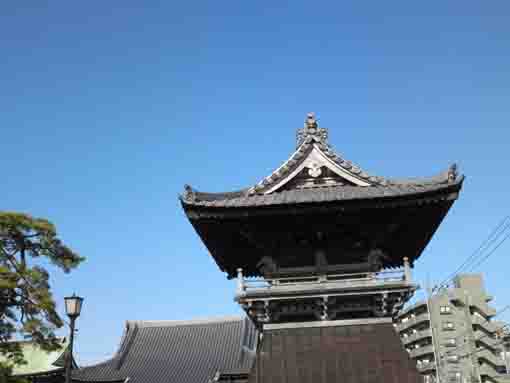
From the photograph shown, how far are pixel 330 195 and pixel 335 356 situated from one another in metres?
4.64

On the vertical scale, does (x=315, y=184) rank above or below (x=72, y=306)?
above

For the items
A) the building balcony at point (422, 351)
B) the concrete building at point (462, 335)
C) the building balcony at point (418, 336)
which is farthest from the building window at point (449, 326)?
the building balcony at point (422, 351)

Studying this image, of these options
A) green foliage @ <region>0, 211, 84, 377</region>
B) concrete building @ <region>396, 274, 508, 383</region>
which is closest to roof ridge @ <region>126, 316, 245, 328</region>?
green foliage @ <region>0, 211, 84, 377</region>

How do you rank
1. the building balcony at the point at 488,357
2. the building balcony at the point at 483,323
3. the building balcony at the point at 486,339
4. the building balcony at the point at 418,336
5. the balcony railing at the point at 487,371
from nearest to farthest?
the balcony railing at the point at 487,371
the building balcony at the point at 488,357
the building balcony at the point at 486,339
the building balcony at the point at 483,323
the building balcony at the point at 418,336

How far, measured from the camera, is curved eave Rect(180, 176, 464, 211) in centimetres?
1423

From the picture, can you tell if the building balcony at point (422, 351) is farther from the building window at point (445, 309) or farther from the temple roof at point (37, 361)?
the temple roof at point (37, 361)

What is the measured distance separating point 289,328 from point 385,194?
192 inches

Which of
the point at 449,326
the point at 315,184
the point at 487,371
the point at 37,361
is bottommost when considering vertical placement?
the point at 37,361

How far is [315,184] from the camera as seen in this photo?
1638 centimetres

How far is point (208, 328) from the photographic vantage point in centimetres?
3916

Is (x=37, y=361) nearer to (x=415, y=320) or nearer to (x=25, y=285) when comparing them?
(x=25, y=285)

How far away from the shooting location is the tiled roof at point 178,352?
33.8 metres

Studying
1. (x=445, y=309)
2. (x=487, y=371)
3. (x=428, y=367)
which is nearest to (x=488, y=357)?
(x=487, y=371)

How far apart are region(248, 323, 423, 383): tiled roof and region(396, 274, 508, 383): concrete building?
55.5m
